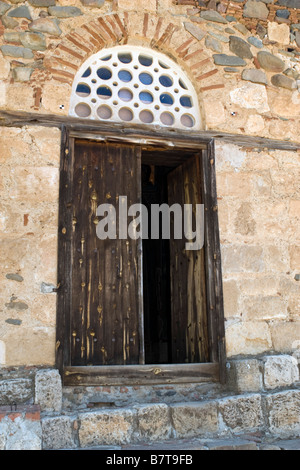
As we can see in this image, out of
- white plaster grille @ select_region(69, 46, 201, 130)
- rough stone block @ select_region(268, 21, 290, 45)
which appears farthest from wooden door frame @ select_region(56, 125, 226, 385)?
rough stone block @ select_region(268, 21, 290, 45)

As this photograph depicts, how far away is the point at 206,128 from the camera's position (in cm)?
468

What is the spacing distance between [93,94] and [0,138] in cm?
96

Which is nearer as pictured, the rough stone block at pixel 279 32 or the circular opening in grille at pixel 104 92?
the circular opening in grille at pixel 104 92

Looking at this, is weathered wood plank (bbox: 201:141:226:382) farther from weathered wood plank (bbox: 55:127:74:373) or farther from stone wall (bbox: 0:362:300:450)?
weathered wood plank (bbox: 55:127:74:373)

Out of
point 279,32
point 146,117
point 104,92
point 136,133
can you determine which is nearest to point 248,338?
point 136,133

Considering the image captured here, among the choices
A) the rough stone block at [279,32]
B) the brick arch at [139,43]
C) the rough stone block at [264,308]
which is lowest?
Answer: the rough stone block at [264,308]

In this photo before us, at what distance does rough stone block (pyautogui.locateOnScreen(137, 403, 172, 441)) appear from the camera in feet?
12.1

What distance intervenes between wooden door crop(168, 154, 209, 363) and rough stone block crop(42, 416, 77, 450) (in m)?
1.39

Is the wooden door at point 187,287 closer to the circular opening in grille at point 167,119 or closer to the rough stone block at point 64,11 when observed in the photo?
A: the circular opening in grille at point 167,119

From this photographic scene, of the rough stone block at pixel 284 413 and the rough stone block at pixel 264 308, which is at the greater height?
the rough stone block at pixel 264 308

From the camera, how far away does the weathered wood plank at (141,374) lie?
3.88m

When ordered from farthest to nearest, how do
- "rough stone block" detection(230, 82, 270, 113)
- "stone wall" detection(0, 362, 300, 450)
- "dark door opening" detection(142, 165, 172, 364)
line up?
"dark door opening" detection(142, 165, 172, 364) → "rough stone block" detection(230, 82, 270, 113) → "stone wall" detection(0, 362, 300, 450)

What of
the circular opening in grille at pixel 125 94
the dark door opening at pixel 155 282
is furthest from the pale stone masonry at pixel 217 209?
the dark door opening at pixel 155 282

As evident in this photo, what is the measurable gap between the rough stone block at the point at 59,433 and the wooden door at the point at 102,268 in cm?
61
